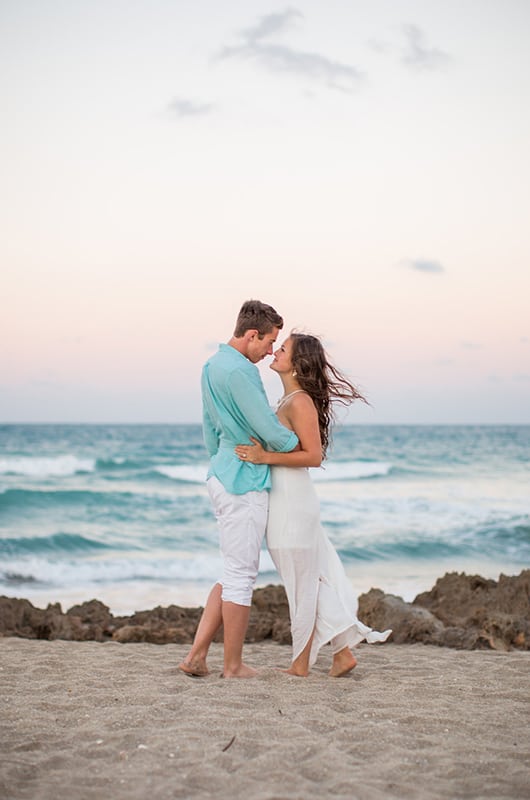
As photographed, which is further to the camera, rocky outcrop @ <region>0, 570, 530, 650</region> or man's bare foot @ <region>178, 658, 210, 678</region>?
rocky outcrop @ <region>0, 570, 530, 650</region>

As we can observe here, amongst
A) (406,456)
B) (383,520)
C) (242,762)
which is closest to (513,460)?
(406,456)

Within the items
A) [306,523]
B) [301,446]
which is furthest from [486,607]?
[301,446]

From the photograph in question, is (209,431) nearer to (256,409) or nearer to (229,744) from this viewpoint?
(256,409)

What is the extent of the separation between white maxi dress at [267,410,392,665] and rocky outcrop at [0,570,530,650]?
1.82 meters

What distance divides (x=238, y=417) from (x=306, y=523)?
743 mm

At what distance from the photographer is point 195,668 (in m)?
4.96

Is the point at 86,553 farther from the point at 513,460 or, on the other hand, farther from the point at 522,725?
the point at 513,460

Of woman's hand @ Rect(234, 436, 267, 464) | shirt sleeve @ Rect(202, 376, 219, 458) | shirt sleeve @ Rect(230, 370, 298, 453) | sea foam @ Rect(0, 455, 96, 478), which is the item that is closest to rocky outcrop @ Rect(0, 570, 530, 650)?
shirt sleeve @ Rect(202, 376, 219, 458)

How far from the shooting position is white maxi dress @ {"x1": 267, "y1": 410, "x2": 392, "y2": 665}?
15.8 feet

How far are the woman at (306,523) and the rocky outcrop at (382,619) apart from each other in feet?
5.90

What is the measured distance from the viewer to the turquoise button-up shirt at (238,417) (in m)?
4.61

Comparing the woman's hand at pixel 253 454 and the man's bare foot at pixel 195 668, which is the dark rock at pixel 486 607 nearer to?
the man's bare foot at pixel 195 668

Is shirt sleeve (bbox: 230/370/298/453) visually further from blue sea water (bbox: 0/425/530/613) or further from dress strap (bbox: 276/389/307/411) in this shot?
blue sea water (bbox: 0/425/530/613)

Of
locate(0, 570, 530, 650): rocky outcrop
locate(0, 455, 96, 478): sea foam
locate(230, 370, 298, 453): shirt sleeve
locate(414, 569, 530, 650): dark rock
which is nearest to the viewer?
locate(230, 370, 298, 453): shirt sleeve
